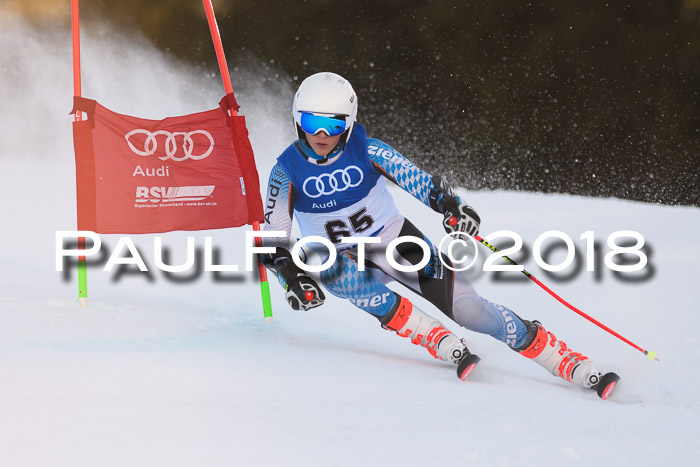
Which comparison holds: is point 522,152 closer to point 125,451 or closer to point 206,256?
point 206,256

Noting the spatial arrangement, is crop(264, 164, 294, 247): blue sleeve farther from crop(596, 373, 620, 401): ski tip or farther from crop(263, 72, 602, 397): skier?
crop(596, 373, 620, 401): ski tip

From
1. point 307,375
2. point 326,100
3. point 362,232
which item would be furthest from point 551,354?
point 326,100

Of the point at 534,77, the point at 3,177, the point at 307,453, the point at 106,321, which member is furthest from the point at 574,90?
the point at 307,453

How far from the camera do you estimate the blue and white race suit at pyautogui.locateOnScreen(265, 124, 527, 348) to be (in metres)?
3.28

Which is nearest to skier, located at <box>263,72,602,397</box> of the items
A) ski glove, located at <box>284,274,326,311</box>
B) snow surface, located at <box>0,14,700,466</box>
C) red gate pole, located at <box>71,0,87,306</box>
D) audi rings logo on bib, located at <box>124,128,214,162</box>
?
ski glove, located at <box>284,274,326,311</box>

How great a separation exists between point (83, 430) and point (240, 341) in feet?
A: 4.67

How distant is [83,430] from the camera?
212 centimetres

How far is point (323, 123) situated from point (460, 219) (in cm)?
74

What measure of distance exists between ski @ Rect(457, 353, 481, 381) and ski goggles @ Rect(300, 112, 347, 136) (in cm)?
114

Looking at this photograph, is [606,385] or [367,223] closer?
[606,385]

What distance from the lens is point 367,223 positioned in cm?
347

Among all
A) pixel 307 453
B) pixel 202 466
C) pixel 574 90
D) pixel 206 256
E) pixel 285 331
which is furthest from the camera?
pixel 574 90

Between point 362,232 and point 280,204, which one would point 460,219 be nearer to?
point 362,232

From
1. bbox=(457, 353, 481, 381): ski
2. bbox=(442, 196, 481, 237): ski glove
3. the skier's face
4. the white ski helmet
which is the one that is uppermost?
the white ski helmet
